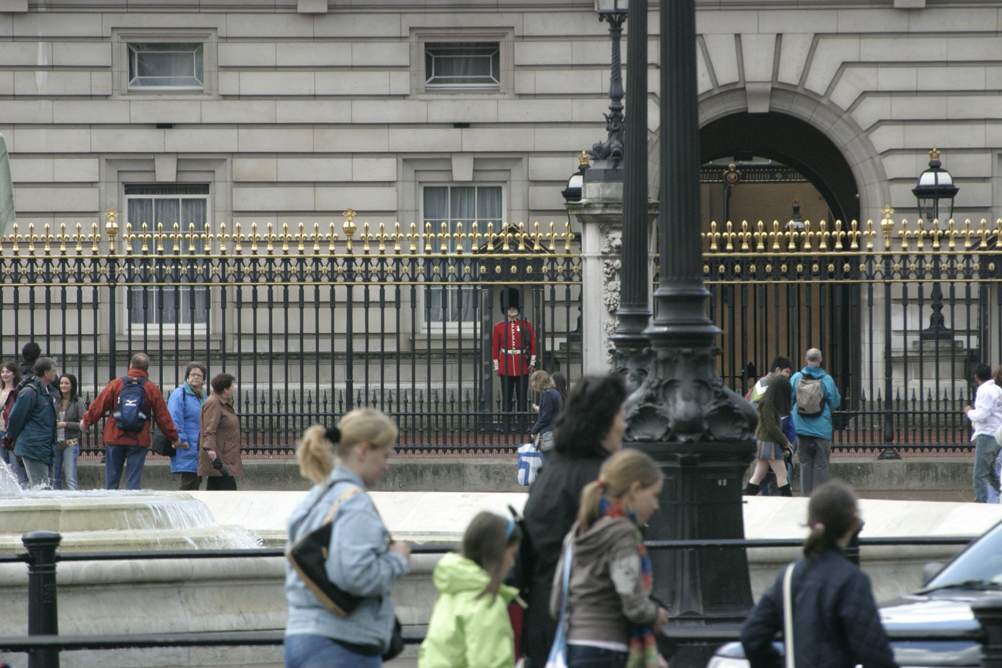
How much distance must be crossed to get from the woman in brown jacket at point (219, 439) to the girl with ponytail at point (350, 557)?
8014 mm

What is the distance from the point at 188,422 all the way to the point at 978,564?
871 centimetres

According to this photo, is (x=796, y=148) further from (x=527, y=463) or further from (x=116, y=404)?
(x=116, y=404)

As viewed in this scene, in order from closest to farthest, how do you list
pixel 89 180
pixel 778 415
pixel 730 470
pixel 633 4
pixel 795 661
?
pixel 795 661
pixel 730 470
pixel 633 4
pixel 778 415
pixel 89 180

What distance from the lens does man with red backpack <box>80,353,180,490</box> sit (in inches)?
487

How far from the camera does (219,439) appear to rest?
12375mm

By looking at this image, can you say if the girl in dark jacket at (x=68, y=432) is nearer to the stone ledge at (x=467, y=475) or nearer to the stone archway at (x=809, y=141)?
the stone ledge at (x=467, y=475)

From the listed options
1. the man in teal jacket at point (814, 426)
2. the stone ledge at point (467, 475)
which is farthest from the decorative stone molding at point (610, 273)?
the man in teal jacket at point (814, 426)

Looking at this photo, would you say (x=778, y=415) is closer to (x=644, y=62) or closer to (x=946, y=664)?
(x=644, y=62)

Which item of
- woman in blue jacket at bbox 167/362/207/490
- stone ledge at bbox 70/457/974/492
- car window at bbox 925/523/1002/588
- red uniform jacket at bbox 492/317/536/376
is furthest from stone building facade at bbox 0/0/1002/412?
car window at bbox 925/523/1002/588

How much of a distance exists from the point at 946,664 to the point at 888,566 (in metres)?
3.95

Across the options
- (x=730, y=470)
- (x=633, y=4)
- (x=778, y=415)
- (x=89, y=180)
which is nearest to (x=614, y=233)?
(x=778, y=415)

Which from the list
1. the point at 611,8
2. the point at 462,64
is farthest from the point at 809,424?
the point at 462,64

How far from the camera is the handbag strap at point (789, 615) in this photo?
14.6 ft

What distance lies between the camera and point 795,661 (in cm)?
443
